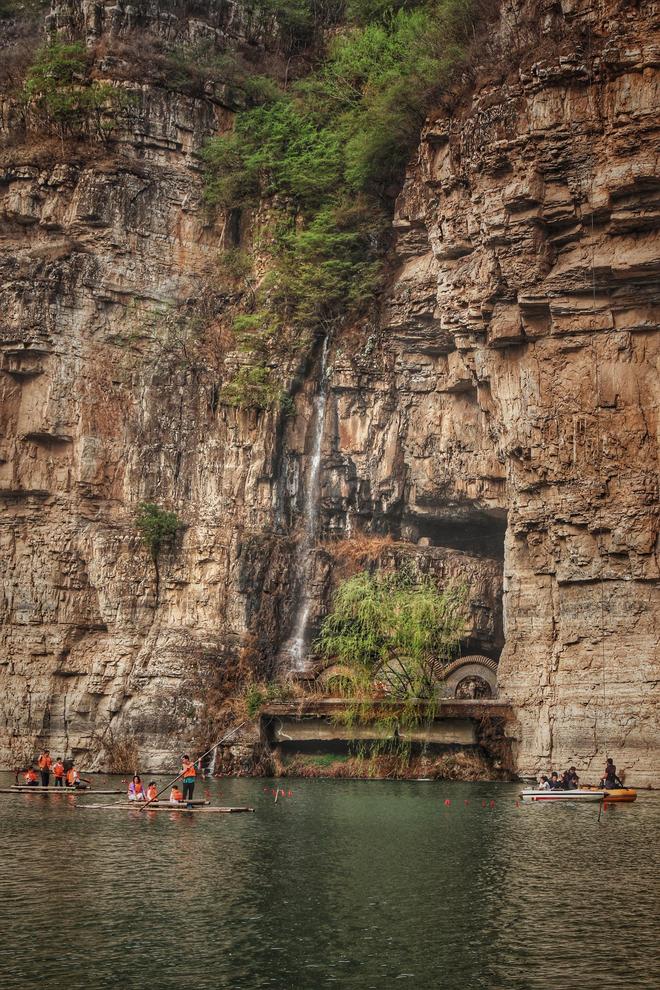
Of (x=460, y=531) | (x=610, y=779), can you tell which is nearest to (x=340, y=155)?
(x=460, y=531)

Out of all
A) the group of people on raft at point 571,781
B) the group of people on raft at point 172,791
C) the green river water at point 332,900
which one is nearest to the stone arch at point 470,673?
the group of people on raft at point 571,781

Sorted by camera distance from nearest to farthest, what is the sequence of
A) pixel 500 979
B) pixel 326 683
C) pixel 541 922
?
1. pixel 500 979
2. pixel 541 922
3. pixel 326 683

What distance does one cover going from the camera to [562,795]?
3806cm

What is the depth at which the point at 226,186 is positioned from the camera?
62.0 m

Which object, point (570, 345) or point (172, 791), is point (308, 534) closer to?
point (570, 345)

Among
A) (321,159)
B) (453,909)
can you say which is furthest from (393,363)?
(453,909)

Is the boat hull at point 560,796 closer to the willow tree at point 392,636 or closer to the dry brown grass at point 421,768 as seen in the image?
the dry brown grass at point 421,768

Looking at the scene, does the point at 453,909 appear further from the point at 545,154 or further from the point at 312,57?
the point at 312,57

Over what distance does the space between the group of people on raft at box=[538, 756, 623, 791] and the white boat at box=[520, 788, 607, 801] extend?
642mm

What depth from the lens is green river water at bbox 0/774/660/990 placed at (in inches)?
674

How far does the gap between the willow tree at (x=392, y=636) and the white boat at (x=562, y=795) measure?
28.5 ft

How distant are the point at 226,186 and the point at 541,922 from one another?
48.5m

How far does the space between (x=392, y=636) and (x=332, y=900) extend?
88.4 feet

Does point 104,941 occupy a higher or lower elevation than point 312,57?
lower
